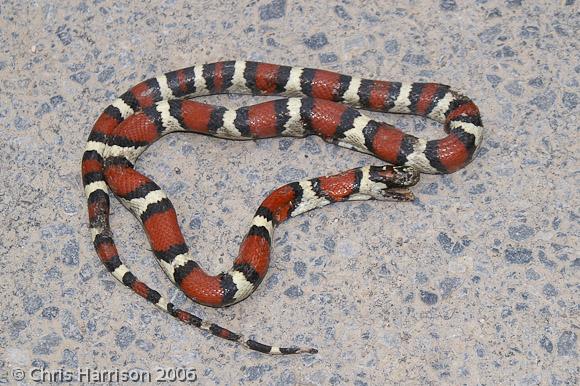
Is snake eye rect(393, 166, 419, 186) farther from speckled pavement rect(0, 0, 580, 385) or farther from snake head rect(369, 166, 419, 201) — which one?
speckled pavement rect(0, 0, 580, 385)

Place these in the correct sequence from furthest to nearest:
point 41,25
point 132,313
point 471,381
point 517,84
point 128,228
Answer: point 41,25
point 517,84
point 128,228
point 132,313
point 471,381

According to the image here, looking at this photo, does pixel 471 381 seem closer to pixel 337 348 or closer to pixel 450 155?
pixel 337 348

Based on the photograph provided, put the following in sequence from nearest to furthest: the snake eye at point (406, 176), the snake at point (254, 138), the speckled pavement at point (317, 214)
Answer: the speckled pavement at point (317, 214) → the snake at point (254, 138) → the snake eye at point (406, 176)

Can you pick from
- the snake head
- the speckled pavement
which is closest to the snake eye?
the snake head

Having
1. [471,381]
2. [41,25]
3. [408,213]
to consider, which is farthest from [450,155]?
[41,25]

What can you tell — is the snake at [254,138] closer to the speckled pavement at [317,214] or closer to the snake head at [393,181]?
the snake head at [393,181]

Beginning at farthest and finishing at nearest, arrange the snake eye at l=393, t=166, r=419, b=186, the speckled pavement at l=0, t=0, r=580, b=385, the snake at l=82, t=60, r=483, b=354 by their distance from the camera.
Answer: the snake eye at l=393, t=166, r=419, b=186, the snake at l=82, t=60, r=483, b=354, the speckled pavement at l=0, t=0, r=580, b=385

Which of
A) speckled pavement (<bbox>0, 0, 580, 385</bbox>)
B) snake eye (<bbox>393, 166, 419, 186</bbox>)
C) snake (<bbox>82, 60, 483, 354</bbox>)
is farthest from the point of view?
snake eye (<bbox>393, 166, 419, 186</bbox>)

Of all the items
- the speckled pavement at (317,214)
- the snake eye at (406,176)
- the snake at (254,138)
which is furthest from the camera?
the snake eye at (406,176)

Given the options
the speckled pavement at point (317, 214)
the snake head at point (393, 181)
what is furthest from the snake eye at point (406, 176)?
the speckled pavement at point (317, 214)
